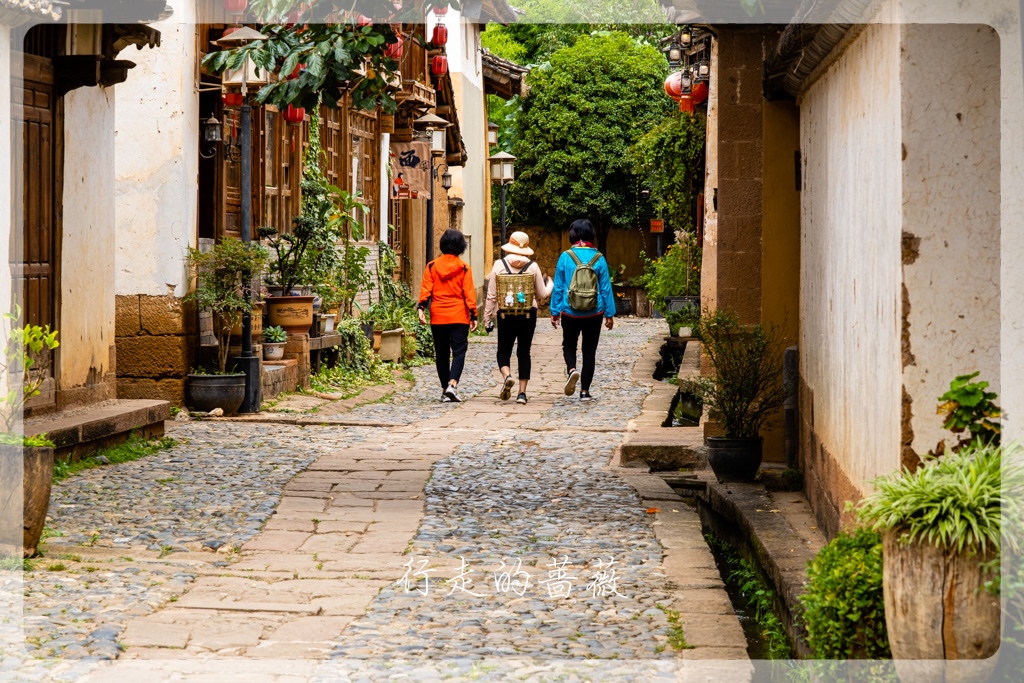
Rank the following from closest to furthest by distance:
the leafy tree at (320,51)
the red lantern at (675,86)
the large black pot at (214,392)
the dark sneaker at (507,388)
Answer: the leafy tree at (320,51) → the large black pot at (214,392) → the dark sneaker at (507,388) → the red lantern at (675,86)

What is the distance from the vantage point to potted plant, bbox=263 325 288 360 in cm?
1294

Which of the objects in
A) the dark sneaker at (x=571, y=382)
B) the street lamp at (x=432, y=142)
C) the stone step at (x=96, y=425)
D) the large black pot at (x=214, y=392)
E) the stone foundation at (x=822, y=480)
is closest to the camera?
the stone foundation at (x=822, y=480)

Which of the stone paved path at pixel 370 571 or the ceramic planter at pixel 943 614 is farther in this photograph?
the stone paved path at pixel 370 571

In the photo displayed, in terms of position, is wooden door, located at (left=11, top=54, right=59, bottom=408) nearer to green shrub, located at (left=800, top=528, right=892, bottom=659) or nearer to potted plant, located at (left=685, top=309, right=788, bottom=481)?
potted plant, located at (left=685, top=309, right=788, bottom=481)

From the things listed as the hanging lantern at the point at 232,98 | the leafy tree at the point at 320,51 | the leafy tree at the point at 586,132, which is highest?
the leafy tree at the point at 586,132

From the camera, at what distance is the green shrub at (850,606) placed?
11.6 ft

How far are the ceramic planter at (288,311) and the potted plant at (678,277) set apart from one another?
7.24 m

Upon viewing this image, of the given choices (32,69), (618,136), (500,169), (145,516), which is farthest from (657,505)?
(618,136)

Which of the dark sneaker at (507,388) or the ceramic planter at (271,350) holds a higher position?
the ceramic planter at (271,350)

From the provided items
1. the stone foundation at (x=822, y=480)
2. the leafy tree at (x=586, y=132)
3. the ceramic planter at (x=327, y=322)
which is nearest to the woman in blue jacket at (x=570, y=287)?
the ceramic planter at (x=327, y=322)

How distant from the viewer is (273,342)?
1295cm

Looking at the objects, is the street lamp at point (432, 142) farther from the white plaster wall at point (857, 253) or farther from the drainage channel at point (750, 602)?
the white plaster wall at point (857, 253)

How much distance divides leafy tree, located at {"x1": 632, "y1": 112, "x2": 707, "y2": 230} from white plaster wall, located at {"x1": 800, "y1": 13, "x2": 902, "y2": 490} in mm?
10671

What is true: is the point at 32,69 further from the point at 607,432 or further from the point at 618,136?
the point at 618,136
